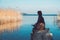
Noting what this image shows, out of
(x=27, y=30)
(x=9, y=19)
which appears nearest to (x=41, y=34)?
(x=27, y=30)

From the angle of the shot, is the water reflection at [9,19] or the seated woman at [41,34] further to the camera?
the water reflection at [9,19]

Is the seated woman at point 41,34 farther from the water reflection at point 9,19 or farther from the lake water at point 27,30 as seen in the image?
the water reflection at point 9,19

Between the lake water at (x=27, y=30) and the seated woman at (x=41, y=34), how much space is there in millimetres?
352

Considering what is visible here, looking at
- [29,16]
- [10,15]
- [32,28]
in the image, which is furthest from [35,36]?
[10,15]

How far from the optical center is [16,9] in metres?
5.02

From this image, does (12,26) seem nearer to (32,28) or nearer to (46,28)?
(32,28)

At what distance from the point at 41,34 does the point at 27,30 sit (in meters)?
0.54

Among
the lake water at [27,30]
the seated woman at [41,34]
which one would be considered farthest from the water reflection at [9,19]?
the seated woman at [41,34]

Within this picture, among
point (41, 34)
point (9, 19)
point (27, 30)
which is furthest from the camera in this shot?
point (9, 19)

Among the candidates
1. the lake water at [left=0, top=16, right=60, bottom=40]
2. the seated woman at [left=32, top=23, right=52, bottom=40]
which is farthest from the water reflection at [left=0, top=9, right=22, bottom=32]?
the seated woman at [left=32, top=23, right=52, bottom=40]

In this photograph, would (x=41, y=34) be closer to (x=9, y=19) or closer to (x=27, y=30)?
(x=27, y=30)

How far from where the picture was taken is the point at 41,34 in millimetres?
4551

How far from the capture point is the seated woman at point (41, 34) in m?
4.51

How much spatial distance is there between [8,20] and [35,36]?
3.24 ft
